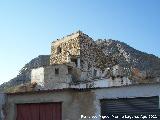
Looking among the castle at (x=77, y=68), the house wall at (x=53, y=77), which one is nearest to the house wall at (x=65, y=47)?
the castle at (x=77, y=68)

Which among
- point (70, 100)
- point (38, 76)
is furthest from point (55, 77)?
point (70, 100)

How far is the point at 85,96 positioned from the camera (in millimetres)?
16391

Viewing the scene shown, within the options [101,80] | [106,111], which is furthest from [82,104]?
[101,80]

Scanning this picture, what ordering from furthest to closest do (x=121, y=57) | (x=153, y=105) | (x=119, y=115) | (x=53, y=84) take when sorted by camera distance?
(x=121, y=57), (x=53, y=84), (x=119, y=115), (x=153, y=105)

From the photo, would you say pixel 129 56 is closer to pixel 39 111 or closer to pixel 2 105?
pixel 2 105

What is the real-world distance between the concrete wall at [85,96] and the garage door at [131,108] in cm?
25

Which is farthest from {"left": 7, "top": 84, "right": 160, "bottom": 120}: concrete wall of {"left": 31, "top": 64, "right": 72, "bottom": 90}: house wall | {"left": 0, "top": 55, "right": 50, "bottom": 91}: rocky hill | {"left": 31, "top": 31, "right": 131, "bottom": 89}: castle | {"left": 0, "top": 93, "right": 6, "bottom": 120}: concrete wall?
{"left": 0, "top": 55, "right": 50, "bottom": 91}: rocky hill

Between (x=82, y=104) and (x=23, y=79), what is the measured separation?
67.9 m

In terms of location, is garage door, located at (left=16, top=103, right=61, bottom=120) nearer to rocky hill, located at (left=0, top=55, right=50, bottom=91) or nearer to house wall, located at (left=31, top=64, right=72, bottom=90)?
house wall, located at (left=31, top=64, right=72, bottom=90)

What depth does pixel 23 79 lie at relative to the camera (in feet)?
271

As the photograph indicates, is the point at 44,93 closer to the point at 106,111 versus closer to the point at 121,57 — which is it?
the point at 106,111

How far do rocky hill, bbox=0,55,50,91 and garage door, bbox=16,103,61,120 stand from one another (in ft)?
197

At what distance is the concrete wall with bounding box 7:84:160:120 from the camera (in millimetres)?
14780

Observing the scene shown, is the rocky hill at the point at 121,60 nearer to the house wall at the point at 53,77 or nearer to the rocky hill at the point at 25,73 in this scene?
the rocky hill at the point at 25,73
